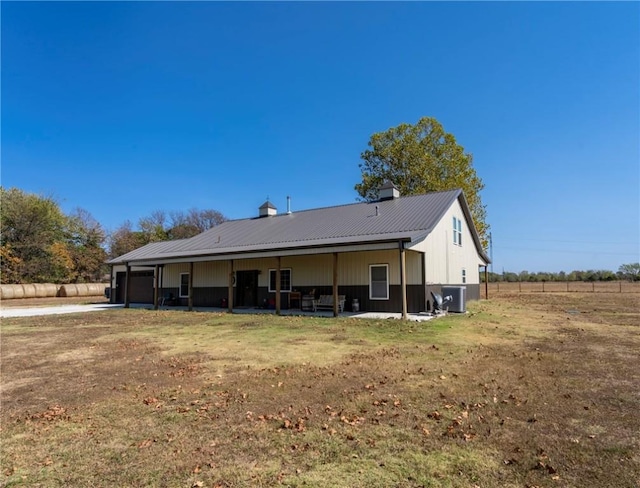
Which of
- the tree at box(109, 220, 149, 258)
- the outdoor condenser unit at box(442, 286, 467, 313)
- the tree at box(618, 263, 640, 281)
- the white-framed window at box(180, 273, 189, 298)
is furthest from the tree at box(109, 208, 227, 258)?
the tree at box(618, 263, 640, 281)

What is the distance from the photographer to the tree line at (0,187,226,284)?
124ft

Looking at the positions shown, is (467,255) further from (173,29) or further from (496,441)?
(496,441)

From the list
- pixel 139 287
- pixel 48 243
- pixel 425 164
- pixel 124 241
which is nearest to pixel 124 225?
pixel 124 241

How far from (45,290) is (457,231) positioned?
35.4 metres

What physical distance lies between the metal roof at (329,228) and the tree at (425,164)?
9546mm

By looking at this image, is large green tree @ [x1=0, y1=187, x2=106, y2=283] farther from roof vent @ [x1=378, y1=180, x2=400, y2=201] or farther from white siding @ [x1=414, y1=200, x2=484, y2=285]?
white siding @ [x1=414, y1=200, x2=484, y2=285]

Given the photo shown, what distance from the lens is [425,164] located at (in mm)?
32500

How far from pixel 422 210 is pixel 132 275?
18940mm

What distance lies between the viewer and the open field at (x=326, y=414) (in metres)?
3.11

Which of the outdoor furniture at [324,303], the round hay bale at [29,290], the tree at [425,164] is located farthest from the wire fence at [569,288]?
the round hay bale at [29,290]

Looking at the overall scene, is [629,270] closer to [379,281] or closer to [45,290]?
[379,281]

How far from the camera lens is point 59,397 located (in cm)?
517

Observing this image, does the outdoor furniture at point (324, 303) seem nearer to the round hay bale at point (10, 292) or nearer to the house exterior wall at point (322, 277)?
the house exterior wall at point (322, 277)

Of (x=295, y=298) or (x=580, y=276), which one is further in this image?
(x=580, y=276)
